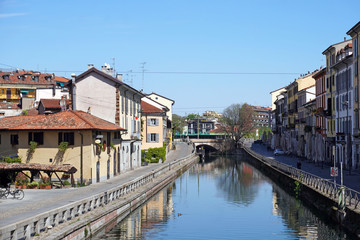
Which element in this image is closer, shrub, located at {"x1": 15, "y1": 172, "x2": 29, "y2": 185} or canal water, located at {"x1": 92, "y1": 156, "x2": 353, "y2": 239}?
canal water, located at {"x1": 92, "y1": 156, "x2": 353, "y2": 239}

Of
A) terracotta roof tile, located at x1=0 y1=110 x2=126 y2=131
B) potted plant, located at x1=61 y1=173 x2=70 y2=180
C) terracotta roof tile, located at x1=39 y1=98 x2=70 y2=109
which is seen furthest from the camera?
terracotta roof tile, located at x1=39 y1=98 x2=70 y2=109

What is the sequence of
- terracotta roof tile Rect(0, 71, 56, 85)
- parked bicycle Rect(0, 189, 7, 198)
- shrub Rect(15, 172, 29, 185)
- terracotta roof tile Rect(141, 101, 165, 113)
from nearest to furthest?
parked bicycle Rect(0, 189, 7, 198)
shrub Rect(15, 172, 29, 185)
terracotta roof tile Rect(141, 101, 165, 113)
terracotta roof tile Rect(0, 71, 56, 85)

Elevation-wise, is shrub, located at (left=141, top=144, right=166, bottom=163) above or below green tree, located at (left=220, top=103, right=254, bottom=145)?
below

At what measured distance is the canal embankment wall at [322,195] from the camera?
27.9 metres

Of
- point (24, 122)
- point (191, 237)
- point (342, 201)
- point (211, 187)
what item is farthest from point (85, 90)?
point (342, 201)

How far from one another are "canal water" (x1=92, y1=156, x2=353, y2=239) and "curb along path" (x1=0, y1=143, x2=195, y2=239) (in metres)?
1.66

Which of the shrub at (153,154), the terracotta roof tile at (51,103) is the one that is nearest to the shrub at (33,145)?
the terracotta roof tile at (51,103)

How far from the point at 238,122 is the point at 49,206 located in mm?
120111

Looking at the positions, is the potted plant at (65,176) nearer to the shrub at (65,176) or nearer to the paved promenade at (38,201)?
the shrub at (65,176)

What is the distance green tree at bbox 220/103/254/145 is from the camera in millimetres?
146250

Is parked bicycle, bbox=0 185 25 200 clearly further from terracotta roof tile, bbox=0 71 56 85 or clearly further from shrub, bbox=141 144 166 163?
terracotta roof tile, bbox=0 71 56 85

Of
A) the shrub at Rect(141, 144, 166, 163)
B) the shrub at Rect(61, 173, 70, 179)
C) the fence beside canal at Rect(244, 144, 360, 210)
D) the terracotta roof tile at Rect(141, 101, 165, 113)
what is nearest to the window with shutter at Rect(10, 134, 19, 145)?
the shrub at Rect(61, 173, 70, 179)

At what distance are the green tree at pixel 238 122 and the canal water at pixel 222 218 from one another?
89.2 m

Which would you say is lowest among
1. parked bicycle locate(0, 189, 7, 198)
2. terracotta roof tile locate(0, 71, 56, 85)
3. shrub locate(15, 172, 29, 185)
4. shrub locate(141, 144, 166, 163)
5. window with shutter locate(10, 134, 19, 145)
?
parked bicycle locate(0, 189, 7, 198)
